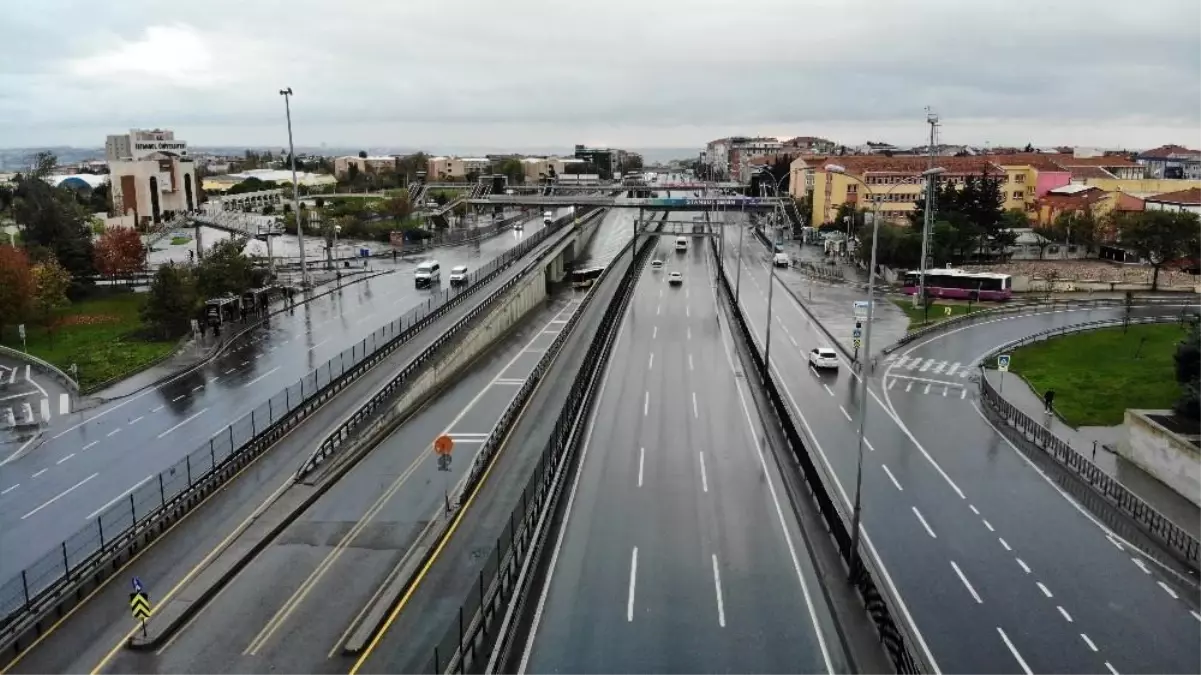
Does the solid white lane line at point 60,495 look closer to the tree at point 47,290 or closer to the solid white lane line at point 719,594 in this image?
the solid white lane line at point 719,594

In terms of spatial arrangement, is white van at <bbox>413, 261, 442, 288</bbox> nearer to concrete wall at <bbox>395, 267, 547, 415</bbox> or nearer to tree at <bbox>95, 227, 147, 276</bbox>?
concrete wall at <bbox>395, 267, 547, 415</bbox>

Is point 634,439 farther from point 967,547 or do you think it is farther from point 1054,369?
point 1054,369

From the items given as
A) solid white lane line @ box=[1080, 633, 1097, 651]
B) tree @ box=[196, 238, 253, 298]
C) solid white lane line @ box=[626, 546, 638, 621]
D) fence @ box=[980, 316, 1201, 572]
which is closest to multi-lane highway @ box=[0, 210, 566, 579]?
Result: tree @ box=[196, 238, 253, 298]

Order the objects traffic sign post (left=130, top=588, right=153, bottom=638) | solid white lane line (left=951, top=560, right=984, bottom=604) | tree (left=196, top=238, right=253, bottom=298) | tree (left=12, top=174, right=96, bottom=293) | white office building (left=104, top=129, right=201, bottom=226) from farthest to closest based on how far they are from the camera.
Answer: white office building (left=104, top=129, right=201, bottom=226), tree (left=12, top=174, right=96, bottom=293), tree (left=196, top=238, right=253, bottom=298), solid white lane line (left=951, top=560, right=984, bottom=604), traffic sign post (left=130, top=588, right=153, bottom=638)

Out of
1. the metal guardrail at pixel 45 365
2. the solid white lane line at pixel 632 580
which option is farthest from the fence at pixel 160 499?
the solid white lane line at pixel 632 580

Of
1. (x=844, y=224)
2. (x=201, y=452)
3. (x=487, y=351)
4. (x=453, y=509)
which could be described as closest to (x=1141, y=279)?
(x=844, y=224)

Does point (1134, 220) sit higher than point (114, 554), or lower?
higher
